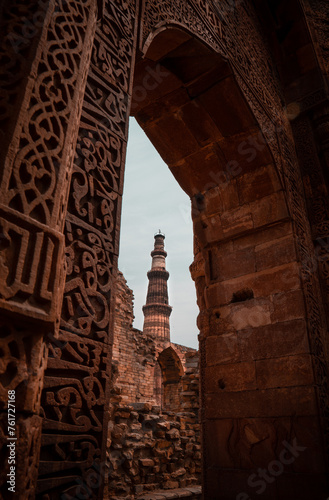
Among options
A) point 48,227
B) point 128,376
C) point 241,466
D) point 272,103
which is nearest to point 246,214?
point 272,103

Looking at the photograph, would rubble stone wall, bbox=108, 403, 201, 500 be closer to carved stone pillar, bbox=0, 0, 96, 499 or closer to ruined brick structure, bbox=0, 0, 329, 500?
ruined brick structure, bbox=0, 0, 329, 500

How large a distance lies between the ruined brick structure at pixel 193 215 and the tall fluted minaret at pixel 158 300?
62.8ft

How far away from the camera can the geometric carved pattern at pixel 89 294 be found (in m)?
1.22

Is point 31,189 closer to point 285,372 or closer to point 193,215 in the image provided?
point 285,372

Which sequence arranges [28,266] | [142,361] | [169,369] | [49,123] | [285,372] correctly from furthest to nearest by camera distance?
[169,369]
[142,361]
[285,372]
[49,123]
[28,266]

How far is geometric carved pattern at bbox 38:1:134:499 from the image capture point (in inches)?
48.0

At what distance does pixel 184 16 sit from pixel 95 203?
217cm

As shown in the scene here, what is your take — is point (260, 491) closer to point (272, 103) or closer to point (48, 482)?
point (48, 482)

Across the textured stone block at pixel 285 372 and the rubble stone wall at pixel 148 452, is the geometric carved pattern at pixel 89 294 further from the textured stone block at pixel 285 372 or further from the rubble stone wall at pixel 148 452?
the rubble stone wall at pixel 148 452

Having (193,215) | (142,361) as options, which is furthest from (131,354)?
(193,215)

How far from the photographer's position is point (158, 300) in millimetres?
25469

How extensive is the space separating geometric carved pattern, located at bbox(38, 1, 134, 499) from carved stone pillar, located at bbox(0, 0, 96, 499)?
0.22m

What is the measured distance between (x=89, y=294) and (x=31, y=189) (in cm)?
51

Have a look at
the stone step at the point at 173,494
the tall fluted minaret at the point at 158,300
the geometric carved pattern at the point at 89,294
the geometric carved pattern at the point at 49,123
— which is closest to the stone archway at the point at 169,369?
the tall fluted minaret at the point at 158,300
